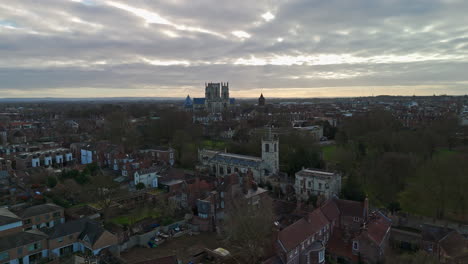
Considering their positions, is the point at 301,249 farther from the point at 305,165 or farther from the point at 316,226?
the point at 305,165

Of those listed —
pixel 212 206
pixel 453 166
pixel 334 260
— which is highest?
pixel 453 166

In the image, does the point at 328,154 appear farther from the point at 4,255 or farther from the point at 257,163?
the point at 4,255

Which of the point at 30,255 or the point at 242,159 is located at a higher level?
the point at 242,159

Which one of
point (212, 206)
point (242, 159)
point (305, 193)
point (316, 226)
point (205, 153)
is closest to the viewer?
point (316, 226)

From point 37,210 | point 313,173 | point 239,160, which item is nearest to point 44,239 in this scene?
point 37,210

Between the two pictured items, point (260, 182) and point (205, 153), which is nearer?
point (260, 182)

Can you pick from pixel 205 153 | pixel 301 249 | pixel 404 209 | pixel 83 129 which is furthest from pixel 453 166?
pixel 83 129

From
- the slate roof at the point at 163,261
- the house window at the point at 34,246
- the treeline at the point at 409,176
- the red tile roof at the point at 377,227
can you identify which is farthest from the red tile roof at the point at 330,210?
the house window at the point at 34,246

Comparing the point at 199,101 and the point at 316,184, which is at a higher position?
the point at 199,101
